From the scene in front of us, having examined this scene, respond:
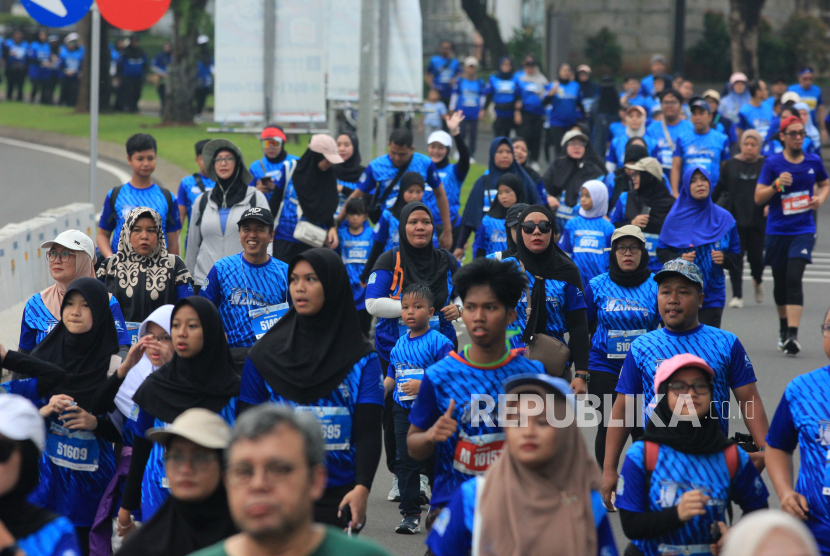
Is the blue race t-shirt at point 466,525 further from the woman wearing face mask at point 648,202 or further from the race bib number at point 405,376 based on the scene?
the woman wearing face mask at point 648,202

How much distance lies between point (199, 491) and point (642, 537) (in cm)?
165

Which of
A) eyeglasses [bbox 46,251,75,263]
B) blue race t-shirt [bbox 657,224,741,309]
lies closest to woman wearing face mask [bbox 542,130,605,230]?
blue race t-shirt [bbox 657,224,741,309]

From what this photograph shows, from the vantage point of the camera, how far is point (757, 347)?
1153 centimetres

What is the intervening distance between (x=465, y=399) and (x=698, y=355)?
140 cm

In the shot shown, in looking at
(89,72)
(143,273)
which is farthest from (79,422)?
(89,72)

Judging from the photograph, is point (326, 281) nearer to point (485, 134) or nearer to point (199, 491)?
point (199, 491)

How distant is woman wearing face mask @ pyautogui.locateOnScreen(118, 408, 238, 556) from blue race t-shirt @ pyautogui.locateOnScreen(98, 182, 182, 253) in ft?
18.5

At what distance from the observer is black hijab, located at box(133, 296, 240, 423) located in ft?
16.2

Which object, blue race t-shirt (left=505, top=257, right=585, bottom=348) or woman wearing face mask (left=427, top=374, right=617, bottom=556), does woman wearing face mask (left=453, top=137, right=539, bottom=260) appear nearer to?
blue race t-shirt (left=505, top=257, right=585, bottom=348)

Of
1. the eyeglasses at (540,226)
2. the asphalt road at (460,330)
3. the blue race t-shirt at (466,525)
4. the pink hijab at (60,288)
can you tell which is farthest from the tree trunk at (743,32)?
the blue race t-shirt at (466,525)

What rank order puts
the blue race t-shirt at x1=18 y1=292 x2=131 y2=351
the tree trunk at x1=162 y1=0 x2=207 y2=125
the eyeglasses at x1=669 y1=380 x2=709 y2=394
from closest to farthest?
the eyeglasses at x1=669 y1=380 x2=709 y2=394 → the blue race t-shirt at x1=18 y1=292 x2=131 y2=351 → the tree trunk at x1=162 y1=0 x2=207 y2=125

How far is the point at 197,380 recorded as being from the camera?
5012mm

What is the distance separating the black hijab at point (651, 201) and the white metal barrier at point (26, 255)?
559 centimetres

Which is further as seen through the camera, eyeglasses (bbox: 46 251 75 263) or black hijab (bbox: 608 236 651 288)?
Result: black hijab (bbox: 608 236 651 288)
